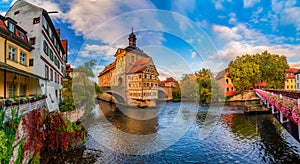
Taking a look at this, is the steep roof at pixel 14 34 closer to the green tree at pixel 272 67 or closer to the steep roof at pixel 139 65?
the steep roof at pixel 139 65

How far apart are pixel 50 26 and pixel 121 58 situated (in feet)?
68.3

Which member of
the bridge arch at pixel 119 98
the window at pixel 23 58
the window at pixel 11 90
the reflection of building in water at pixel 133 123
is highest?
the window at pixel 23 58

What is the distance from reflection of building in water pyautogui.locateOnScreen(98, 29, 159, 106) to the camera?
36.6 m

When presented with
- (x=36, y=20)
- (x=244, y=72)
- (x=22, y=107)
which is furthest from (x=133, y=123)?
(x=244, y=72)

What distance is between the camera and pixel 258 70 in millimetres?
46812

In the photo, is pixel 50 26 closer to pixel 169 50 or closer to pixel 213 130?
pixel 169 50

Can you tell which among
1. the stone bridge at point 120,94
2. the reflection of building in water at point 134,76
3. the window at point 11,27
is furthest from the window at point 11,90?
the stone bridge at point 120,94

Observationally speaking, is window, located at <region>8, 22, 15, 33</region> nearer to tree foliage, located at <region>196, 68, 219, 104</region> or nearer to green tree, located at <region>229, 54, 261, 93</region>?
tree foliage, located at <region>196, 68, 219, 104</region>

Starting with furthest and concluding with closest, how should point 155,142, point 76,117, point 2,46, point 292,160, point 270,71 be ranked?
1. point 270,71
2. point 76,117
3. point 155,142
4. point 2,46
5. point 292,160

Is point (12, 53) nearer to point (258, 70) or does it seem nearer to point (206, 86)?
point (206, 86)

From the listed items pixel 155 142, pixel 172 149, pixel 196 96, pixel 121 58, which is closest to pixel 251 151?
pixel 172 149

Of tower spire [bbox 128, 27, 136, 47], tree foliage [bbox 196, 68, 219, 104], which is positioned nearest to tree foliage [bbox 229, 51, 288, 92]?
tree foliage [bbox 196, 68, 219, 104]

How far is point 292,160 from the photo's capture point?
35.1 feet

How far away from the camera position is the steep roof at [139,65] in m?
36.3
